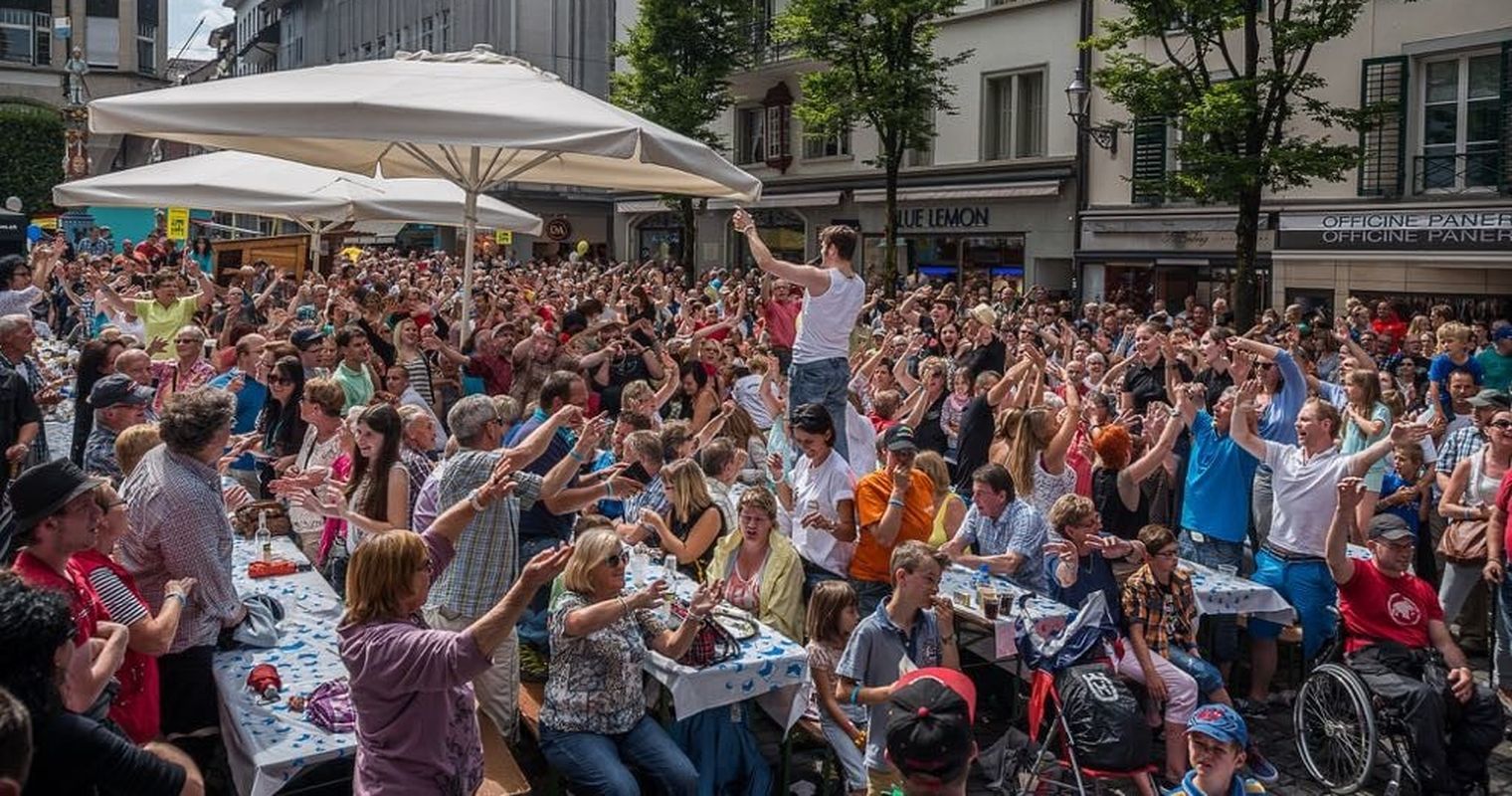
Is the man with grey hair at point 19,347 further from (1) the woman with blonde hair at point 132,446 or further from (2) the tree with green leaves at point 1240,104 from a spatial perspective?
(2) the tree with green leaves at point 1240,104

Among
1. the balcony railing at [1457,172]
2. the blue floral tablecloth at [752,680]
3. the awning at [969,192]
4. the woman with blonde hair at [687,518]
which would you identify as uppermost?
the awning at [969,192]

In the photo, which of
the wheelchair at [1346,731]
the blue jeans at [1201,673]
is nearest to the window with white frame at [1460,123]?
the wheelchair at [1346,731]

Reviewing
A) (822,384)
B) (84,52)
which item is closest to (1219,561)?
(822,384)

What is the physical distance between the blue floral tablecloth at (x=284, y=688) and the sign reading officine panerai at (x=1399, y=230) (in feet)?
61.8

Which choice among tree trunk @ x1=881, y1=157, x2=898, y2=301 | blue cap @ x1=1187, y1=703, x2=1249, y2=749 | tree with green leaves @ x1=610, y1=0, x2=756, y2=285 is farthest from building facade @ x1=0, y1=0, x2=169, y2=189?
blue cap @ x1=1187, y1=703, x2=1249, y2=749

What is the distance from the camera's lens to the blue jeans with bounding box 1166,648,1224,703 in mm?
6297

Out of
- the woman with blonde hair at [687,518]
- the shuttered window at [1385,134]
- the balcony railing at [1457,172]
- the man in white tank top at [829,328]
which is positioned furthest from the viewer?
the shuttered window at [1385,134]

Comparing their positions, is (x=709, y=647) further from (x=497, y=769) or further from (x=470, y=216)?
(x=470, y=216)

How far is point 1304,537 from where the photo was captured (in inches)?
283

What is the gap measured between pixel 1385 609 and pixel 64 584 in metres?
5.91

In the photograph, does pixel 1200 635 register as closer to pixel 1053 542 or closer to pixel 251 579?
pixel 1053 542

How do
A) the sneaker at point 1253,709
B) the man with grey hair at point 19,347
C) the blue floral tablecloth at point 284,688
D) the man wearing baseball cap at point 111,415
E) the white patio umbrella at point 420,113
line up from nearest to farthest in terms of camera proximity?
the blue floral tablecloth at point 284,688
the man wearing baseball cap at point 111,415
the sneaker at point 1253,709
the white patio umbrella at point 420,113
the man with grey hair at point 19,347

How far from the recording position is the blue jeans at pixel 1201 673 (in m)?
6.30

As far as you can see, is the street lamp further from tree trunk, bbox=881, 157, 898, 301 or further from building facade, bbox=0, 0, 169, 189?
building facade, bbox=0, 0, 169, 189
